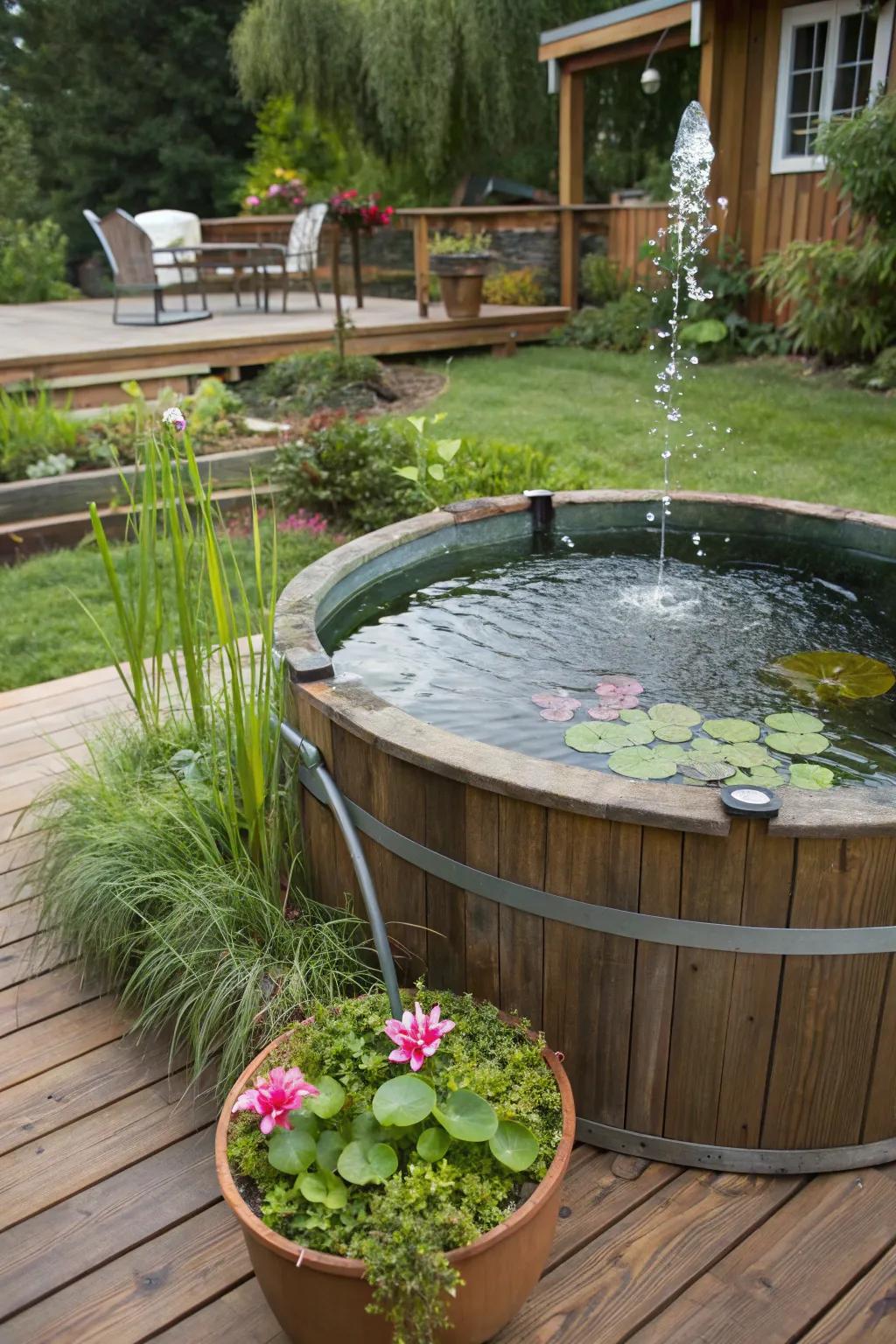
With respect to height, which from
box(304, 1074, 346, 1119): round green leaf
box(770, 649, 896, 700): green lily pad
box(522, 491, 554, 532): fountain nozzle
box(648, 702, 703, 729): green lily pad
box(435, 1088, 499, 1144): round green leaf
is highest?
box(522, 491, 554, 532): fountain nozzle

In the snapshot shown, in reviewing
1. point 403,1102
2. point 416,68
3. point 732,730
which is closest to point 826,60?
point 416,68

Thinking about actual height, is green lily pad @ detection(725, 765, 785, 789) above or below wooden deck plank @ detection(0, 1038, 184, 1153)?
above

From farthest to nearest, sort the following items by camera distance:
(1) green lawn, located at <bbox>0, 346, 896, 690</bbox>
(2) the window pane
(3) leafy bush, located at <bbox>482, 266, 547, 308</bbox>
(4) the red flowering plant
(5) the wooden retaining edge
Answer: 1. (3) leafy bush, located at <bbox>482, 266, 547, 308</bbox>
2. (2) the window pane
3. (4) the red flowering plant
4. (5) the wooden retaining edge
5. (1) green lawn, located at <bbox>0, 346, 896, 690</bbox>

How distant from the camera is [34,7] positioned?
18.6m

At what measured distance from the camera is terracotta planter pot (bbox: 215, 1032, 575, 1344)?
1375mm

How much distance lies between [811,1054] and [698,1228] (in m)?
0.34

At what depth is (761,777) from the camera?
7.18ft

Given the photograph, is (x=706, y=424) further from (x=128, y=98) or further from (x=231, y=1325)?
(x=128, y=98)

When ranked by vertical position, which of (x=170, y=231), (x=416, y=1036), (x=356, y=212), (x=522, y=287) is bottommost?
(x=416, y=1036)

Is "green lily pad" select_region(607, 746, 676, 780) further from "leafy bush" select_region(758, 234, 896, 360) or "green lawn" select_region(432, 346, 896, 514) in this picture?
"leafy bush" select_region(758, 234, 896, 360)

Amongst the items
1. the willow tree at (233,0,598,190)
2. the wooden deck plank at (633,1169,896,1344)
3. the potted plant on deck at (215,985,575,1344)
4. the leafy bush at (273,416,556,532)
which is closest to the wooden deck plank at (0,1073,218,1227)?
the potted plant on deck at (215,985,575,1344)

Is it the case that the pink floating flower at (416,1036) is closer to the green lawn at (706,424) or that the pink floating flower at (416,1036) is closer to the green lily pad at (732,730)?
the green lily pad at (732,730)

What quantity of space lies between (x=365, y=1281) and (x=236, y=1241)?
0.50m

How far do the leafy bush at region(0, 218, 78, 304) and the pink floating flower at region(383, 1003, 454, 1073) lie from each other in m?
13.9
